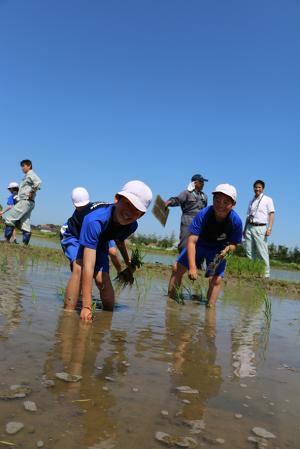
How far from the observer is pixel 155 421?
61.7 inches

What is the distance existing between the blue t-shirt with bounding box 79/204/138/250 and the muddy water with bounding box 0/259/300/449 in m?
0.61

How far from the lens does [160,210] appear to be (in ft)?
22.6

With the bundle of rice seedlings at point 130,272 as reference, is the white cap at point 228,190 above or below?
above

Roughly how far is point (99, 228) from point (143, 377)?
165 centimetres

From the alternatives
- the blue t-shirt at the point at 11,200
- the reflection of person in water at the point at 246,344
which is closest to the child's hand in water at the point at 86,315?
the reflection of person in water at the point at 246,344

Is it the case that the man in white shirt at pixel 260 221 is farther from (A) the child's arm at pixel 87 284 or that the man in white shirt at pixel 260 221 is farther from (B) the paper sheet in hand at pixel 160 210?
(A) the child's arm at pixel 87 284

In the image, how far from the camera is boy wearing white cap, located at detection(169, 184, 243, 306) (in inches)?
177

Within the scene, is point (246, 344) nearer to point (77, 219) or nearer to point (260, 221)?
point (77, 219)

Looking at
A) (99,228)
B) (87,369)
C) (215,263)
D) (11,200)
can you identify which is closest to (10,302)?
(99,228)

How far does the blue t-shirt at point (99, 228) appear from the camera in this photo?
344cm

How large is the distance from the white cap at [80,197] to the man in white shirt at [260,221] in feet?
17.1

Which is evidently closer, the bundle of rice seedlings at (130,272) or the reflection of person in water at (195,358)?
the reflection of person in water at (195,358)

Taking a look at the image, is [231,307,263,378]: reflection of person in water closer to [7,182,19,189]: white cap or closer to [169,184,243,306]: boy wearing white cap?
[169,184,243,306]: boy wearing white cap

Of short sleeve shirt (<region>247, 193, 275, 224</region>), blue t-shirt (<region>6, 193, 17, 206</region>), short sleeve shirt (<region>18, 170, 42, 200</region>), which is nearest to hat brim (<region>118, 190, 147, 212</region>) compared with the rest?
short sleeve shirt (<region>247, 193, 275, 224</region>)
